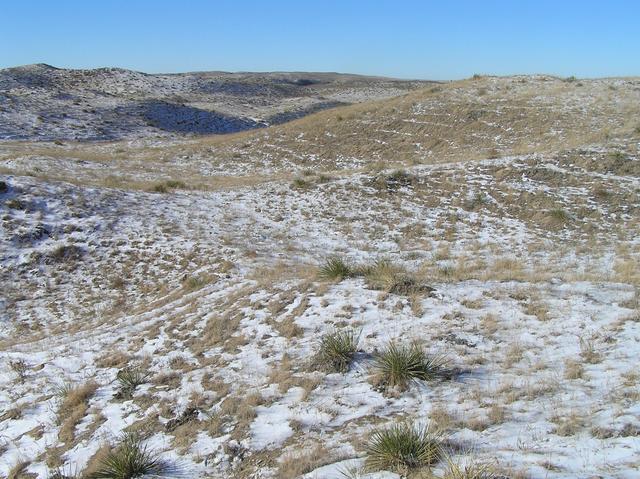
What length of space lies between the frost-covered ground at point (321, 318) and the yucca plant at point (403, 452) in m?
0.12

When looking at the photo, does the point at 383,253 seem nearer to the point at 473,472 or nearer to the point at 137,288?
the point at 137,288

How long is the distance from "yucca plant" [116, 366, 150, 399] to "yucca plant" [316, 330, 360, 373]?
2903mm

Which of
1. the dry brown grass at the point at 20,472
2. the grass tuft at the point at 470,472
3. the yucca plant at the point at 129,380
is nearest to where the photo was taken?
the grass tuft at the point at 470,472

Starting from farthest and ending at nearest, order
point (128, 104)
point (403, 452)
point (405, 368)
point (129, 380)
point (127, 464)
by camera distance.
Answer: point (128, 104) → point (129, 380) → point (405, 368) → point (127, 464) → point (403, 452)

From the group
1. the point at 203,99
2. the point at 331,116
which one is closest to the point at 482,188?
the point at 331,116

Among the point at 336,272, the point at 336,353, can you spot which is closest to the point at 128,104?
the point at 336,272

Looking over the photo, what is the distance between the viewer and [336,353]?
699 cm

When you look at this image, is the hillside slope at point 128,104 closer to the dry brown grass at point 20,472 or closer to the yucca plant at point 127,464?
the dry brown grass at point 20,472

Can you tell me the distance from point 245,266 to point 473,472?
9.87m

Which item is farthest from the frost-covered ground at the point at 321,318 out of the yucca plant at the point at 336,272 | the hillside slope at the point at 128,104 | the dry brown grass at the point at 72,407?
the hillside slope at the point at 128,104

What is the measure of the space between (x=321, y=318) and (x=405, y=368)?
253 centimetres

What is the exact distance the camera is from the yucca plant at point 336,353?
692 centimetres

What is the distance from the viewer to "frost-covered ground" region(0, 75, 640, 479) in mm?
5375

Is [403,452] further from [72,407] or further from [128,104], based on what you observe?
[128,104]
